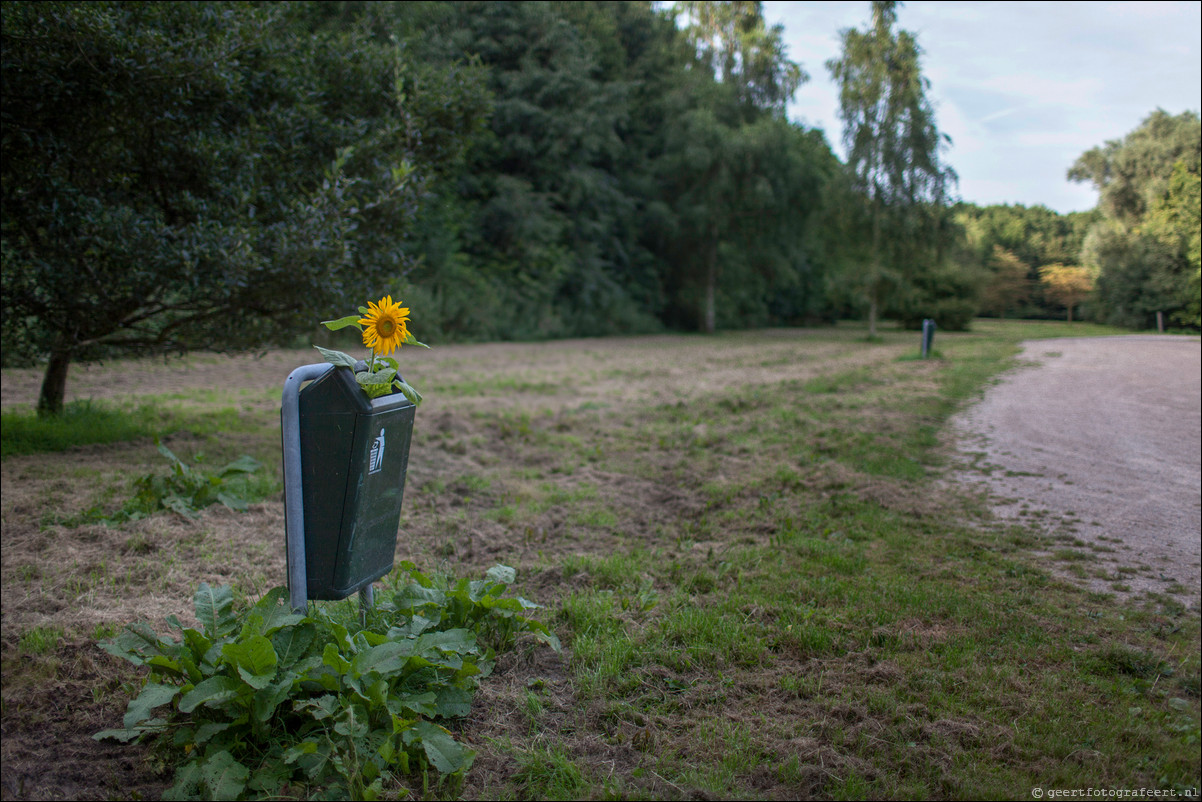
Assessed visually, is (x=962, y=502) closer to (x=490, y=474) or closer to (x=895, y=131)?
(x=490, y=474)

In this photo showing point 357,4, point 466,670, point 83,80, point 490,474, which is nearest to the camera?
point 466,670

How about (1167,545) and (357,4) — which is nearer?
(1167,545)

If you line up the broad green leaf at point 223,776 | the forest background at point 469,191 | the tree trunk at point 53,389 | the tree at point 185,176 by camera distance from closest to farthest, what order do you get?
the broad green leaf at point 223,776 → the tree at point 185,176 → the forest background at point 469,191 → the tree trunk at point 53,389

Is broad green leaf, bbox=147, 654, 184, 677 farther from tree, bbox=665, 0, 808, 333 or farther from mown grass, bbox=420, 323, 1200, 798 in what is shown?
tree, bbox=665, 0, 808, 333

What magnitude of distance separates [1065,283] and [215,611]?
4929 cm

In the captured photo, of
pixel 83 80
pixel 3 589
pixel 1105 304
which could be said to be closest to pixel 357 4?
pixel 83 80

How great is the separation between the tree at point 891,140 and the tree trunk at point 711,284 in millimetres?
8172

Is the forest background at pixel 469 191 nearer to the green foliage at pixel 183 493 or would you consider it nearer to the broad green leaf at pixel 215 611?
the green foliage at pixel 183 493

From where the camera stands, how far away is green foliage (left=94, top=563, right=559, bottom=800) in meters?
2.11

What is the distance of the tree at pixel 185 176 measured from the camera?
5059 millimetres

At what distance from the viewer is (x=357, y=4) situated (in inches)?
314

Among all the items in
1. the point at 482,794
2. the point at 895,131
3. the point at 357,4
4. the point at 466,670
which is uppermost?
the point at 895,131

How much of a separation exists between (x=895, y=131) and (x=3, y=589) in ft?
80.4

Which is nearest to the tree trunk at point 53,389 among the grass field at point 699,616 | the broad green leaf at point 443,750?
the grass field at point 699,616
